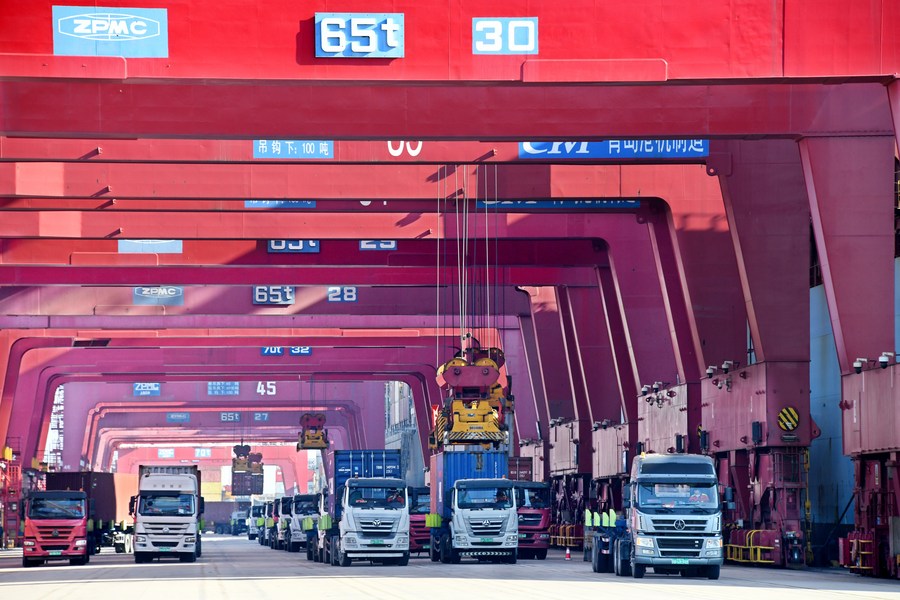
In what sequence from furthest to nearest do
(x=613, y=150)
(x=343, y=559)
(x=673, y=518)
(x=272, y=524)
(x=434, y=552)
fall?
(x=272, y=524) < (x=434, y=552) < (x=343, y=559) < (x=613, y=150) < (x=673, y=518)

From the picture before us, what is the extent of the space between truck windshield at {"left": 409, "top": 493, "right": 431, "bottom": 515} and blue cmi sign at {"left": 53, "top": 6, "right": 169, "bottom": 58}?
23.9 meters

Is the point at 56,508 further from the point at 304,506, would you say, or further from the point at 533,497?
the point at 304,506

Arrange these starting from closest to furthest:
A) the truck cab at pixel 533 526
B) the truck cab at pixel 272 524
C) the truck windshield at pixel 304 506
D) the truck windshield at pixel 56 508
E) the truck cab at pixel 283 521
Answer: the truck windshield at pixel 56 508
the truck cab at pixel 533 526
the truck windshield at pixel 304 506
the truck cab at pixel 283 521
the truck cab at pixel 272 524

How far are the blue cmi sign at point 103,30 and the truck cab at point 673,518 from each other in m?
12.5

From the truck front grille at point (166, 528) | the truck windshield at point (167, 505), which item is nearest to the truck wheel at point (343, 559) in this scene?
the truck front grille at point (166, 528)

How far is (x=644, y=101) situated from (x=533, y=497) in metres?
21.7

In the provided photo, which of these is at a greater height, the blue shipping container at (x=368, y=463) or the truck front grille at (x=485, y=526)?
the blue shipping container at (x=368, y=463)

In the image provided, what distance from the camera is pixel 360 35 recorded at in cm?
2261

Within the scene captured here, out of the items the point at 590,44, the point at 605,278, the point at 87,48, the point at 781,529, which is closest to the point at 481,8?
the point at 590,44

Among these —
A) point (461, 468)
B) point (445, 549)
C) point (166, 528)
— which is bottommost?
point (445, 549)

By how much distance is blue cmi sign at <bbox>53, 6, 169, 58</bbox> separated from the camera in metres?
22.1

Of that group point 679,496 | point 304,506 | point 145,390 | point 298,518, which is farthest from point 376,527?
point 145,390

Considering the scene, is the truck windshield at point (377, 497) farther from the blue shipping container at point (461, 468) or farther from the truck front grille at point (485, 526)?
the truck front grille at point (485, 526)

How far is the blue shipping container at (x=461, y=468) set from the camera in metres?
39.1
